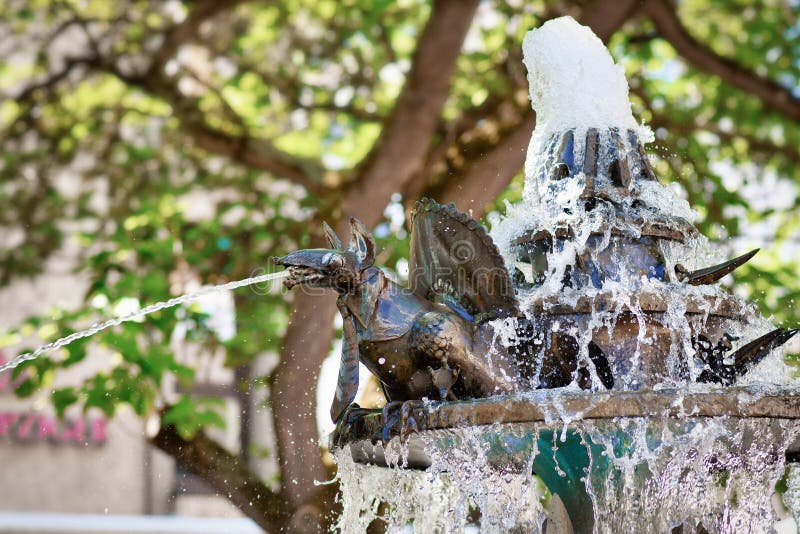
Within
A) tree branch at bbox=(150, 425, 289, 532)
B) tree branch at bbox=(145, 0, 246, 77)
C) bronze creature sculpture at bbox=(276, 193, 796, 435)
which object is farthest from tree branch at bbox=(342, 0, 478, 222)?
bronze creature sculpture at bbox=(276, 193, 796, 435)

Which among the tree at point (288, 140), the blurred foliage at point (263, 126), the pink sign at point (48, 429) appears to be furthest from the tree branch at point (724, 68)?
the pink sign at point (48, 429)

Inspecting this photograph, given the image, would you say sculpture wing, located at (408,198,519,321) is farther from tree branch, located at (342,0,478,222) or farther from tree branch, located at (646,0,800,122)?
tree branch, located at (646,0,800,122)

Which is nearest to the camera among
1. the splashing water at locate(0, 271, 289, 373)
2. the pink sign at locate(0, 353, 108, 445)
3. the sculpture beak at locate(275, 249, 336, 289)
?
the sculpture beak at locate(275, 249, 336, 289)

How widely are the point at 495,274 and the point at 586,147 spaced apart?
841mm

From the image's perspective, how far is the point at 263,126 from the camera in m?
8.24

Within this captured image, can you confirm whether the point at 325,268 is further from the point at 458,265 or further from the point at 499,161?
the point at 499,161

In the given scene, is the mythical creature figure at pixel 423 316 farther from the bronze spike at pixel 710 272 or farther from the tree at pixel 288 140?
the tree at pixel 288 140

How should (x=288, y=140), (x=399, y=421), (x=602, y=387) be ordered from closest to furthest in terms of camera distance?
(x=399, y=421) < (x=602, y=387) < (x=288, y=140)

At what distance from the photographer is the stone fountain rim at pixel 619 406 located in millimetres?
2920

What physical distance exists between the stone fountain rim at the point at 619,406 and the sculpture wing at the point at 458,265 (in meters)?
0.50

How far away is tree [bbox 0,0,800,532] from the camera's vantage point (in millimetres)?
6301

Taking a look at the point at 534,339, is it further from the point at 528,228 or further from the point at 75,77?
the point at 75,77

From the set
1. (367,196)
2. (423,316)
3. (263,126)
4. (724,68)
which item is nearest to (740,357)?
(423,316)

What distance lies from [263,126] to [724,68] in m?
3.47
